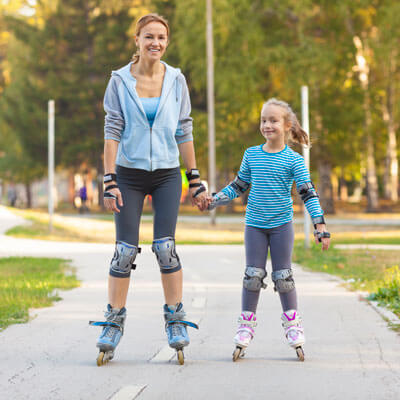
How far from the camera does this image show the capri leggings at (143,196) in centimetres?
567

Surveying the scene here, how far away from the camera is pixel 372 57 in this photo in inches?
1364

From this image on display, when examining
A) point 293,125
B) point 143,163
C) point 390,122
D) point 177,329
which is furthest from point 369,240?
point 390,122

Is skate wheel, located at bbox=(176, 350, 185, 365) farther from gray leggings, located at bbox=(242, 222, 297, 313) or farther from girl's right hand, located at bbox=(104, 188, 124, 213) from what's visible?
girl's right hand, located at bbox=(104, 188, 124, 213)

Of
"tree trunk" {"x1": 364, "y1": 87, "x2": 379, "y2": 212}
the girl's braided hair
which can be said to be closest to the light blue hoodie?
the girl's braided hair

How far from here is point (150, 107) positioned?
5.65m

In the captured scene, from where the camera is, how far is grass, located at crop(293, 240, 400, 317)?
30.2 ft

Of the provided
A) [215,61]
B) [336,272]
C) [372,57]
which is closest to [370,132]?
[372,57]

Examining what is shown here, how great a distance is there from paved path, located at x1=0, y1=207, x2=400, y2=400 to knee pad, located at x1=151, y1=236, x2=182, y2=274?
0.60 m

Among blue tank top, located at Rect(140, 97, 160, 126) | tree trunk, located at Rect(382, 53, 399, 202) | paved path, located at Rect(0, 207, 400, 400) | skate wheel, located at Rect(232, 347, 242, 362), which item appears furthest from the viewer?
tree trunk, located at Rect(382, 53, 399, 202)

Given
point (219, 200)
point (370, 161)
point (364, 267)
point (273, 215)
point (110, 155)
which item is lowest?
point (364, 267)

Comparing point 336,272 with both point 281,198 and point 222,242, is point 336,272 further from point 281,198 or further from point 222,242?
point 222,242

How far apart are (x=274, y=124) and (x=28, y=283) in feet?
17.9

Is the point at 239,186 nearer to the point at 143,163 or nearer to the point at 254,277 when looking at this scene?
the point at 254,277

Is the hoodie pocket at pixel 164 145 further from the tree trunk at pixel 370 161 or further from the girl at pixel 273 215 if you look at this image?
the tree trunk at pixel 370 161
